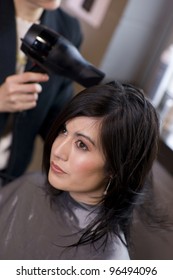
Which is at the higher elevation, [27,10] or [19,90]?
[27,10]

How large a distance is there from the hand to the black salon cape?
226 mm

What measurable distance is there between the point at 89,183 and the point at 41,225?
0.25 m

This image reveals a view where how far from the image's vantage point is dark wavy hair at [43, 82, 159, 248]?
796 mm

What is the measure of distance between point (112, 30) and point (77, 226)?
30.9 inches

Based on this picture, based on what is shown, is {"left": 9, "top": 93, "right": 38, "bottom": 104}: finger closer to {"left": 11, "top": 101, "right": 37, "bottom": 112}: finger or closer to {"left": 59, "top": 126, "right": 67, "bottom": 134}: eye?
{"left": 11, "top": 101, "right": 37, "bottom": 112}: finger

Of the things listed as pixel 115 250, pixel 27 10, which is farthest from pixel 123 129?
pixel 27 10

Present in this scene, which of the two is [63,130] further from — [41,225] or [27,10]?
[27,10]

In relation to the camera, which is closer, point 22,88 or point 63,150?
point 63,150

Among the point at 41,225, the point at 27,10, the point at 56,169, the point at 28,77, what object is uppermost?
the point at 27,10

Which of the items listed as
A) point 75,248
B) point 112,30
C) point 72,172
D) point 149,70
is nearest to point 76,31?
point 112,30

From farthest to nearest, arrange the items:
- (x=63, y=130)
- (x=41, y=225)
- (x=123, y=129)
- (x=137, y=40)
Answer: (x=137, y=40) → (x=41, y=225) → (x=63, y=130) → (x=123, y=129)

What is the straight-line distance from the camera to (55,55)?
0.99m

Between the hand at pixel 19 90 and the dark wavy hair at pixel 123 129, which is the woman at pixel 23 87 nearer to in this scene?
the hand at pixel 19 90

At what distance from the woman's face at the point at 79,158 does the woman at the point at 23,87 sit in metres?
0.25
